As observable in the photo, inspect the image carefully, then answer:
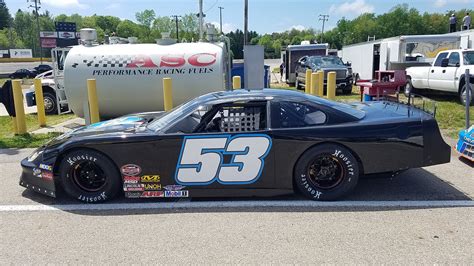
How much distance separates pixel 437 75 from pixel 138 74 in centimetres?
977

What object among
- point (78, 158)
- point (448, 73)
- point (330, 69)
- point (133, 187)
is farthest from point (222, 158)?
point (330, 69)

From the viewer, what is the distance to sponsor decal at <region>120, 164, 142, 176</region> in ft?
13.8

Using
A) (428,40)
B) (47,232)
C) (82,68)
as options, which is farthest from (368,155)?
(428,40)

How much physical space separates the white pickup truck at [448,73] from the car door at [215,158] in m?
9.17

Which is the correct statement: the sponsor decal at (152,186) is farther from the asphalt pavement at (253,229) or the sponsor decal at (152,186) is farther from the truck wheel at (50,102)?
the truck wheel at (50,102)

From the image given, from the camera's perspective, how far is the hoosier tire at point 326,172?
414 centimetres

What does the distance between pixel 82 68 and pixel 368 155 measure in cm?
791

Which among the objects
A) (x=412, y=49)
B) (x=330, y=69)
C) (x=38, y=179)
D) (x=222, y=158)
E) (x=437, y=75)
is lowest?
(x=38, y=179)

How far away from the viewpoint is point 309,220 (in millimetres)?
3770

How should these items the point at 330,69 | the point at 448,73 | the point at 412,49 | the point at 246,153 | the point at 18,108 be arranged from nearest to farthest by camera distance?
the point at 246,153 → the point at 18,108 → the point at 448,73 → the point at 330,69 → the point at 412,49

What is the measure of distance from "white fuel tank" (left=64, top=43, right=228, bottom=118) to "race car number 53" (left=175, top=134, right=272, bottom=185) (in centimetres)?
570

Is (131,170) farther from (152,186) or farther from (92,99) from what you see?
(92,99)

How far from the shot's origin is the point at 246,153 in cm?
416

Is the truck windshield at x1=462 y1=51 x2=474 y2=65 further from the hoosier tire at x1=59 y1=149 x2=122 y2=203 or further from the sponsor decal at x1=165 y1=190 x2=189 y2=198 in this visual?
the hoosier tire at x1=59 y1=149 x2=122 y2=203
